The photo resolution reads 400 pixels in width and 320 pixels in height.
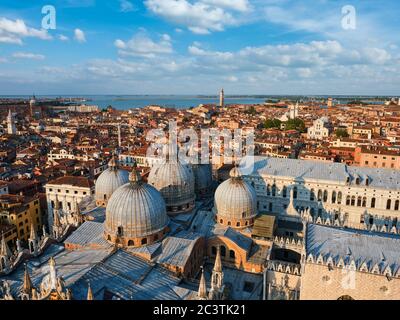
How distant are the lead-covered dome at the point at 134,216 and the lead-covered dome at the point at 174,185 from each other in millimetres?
4316

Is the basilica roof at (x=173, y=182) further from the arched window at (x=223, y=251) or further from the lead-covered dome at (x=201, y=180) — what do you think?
the arched window at (x=223, y=251)

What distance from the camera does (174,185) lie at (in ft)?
87.5

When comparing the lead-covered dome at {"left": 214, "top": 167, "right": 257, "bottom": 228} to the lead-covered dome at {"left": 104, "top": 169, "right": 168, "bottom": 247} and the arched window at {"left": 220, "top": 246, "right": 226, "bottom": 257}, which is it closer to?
the arched window at {"left": 220, "top": 246, "right": 226, "bottom": 257}

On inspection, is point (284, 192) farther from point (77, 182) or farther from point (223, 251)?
point (77, 182)

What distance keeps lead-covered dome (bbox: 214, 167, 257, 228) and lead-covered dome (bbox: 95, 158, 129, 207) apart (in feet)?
30.2

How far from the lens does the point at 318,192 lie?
104ft

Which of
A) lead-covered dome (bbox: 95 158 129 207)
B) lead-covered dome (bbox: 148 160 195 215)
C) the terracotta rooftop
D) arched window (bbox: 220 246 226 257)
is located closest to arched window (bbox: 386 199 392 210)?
arched window (bbox: 220 246 226 257)

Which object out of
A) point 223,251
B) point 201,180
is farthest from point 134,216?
point 201,180

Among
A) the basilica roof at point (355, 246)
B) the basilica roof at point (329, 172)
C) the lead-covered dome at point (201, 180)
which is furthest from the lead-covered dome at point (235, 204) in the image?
the basilica roof at point (329, 172)

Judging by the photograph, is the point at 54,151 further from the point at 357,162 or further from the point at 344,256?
the point at 344,256

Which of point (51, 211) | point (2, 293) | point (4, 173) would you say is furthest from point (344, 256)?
point (4, 173)

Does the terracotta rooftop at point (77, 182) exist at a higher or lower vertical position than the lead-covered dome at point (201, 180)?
lower

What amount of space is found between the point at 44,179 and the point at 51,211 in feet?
36.0

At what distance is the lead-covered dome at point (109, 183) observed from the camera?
28641mm
